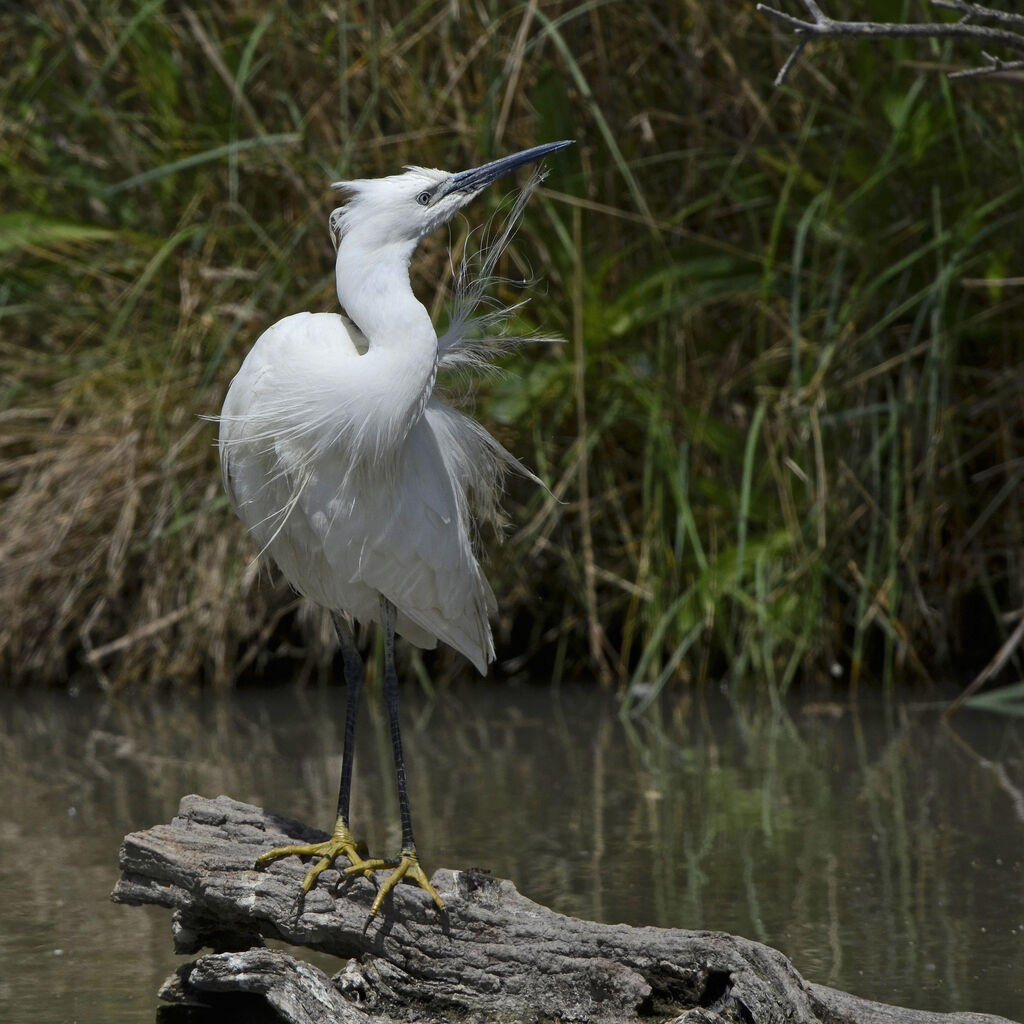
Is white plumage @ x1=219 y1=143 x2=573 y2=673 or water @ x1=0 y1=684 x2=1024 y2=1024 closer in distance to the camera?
white plumage @ x1=219 y1=143 x2=573 y2=673

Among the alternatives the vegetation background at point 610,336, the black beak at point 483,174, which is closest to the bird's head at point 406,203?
the black beak at point 483,174

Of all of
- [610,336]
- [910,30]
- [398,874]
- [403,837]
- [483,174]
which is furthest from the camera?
[610,336]

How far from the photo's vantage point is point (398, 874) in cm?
259

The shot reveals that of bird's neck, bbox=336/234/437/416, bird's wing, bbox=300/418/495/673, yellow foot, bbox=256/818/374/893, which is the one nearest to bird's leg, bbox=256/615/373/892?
yellow foot, bbox=256/818/374/893

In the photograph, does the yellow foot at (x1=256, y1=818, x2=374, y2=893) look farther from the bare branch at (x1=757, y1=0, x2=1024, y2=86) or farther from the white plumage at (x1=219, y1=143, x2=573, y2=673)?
the bare branch at (x1=757, y1=0, x2=1024, y2=86)

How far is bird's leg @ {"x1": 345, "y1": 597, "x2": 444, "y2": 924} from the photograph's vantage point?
8.36ft

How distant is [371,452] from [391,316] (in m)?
0.26

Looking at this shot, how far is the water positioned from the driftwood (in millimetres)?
304

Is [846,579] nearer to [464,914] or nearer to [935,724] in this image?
[935,724]

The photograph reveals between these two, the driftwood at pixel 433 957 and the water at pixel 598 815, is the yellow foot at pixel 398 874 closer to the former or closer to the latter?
the driftwood at pixel 433 957

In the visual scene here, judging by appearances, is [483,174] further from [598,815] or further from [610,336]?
[610,336]

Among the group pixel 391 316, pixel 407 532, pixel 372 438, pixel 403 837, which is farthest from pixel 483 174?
pixel 403 837

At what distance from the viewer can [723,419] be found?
18.8ft

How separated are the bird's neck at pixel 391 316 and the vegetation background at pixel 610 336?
248cm
